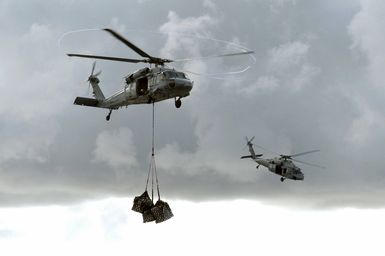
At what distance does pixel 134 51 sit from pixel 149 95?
5.57 metres

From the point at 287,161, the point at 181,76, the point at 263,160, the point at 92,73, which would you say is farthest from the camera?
the point at 263,160

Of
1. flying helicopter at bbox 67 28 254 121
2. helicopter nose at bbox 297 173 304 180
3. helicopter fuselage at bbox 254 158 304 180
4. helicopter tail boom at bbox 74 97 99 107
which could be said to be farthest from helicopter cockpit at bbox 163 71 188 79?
helicopter nose at bbox 297 173 304 180

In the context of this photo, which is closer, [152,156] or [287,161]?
[152,156]

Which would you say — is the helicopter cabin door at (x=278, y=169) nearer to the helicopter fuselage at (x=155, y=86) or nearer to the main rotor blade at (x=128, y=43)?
the helicopter fuselage at (x=155, y=86)

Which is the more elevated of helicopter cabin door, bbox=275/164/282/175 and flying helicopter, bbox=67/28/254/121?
helicopter cabin door, bbox=275/164/282/175

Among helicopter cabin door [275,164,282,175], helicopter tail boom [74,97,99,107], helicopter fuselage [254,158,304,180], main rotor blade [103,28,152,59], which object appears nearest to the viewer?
main rotor blade [103,28,152,59]

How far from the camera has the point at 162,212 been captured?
36.0m

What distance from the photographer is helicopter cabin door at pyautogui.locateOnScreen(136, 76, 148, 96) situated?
4425 cm

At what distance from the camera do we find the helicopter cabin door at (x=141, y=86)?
145ft

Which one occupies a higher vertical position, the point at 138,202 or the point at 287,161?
the point at 287,161

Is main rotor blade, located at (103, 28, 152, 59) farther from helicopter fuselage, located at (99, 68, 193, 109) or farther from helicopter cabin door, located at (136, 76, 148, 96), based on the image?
helicopter cabin door, located at (136, 76, 148, 96)

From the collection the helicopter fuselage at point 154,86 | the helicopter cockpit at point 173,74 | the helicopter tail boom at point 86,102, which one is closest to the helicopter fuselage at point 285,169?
the helicopter tail boom at point 86,102

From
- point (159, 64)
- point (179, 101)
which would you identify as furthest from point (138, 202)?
point (159, 64)

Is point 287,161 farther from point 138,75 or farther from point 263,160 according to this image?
point 138,75
